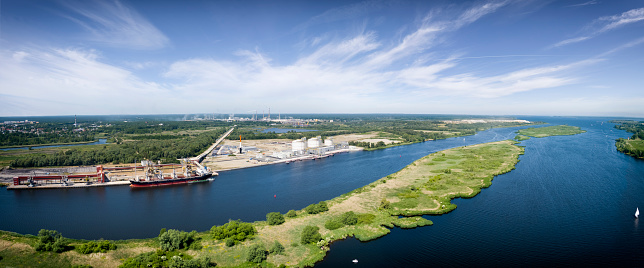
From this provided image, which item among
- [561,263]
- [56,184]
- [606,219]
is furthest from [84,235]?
[606,219]

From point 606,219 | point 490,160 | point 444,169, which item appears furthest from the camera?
point 490,160

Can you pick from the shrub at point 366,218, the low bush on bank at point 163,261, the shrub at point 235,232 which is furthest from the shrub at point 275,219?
the shrub at point 366,218

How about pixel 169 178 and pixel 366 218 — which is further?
pixel 169 178

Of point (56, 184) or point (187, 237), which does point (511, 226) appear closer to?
point (187, 237)

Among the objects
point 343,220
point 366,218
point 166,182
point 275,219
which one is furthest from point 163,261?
point 166,182

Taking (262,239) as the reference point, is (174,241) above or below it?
above

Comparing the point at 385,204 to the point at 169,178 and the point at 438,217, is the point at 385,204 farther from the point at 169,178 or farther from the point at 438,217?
the point at 169,178
